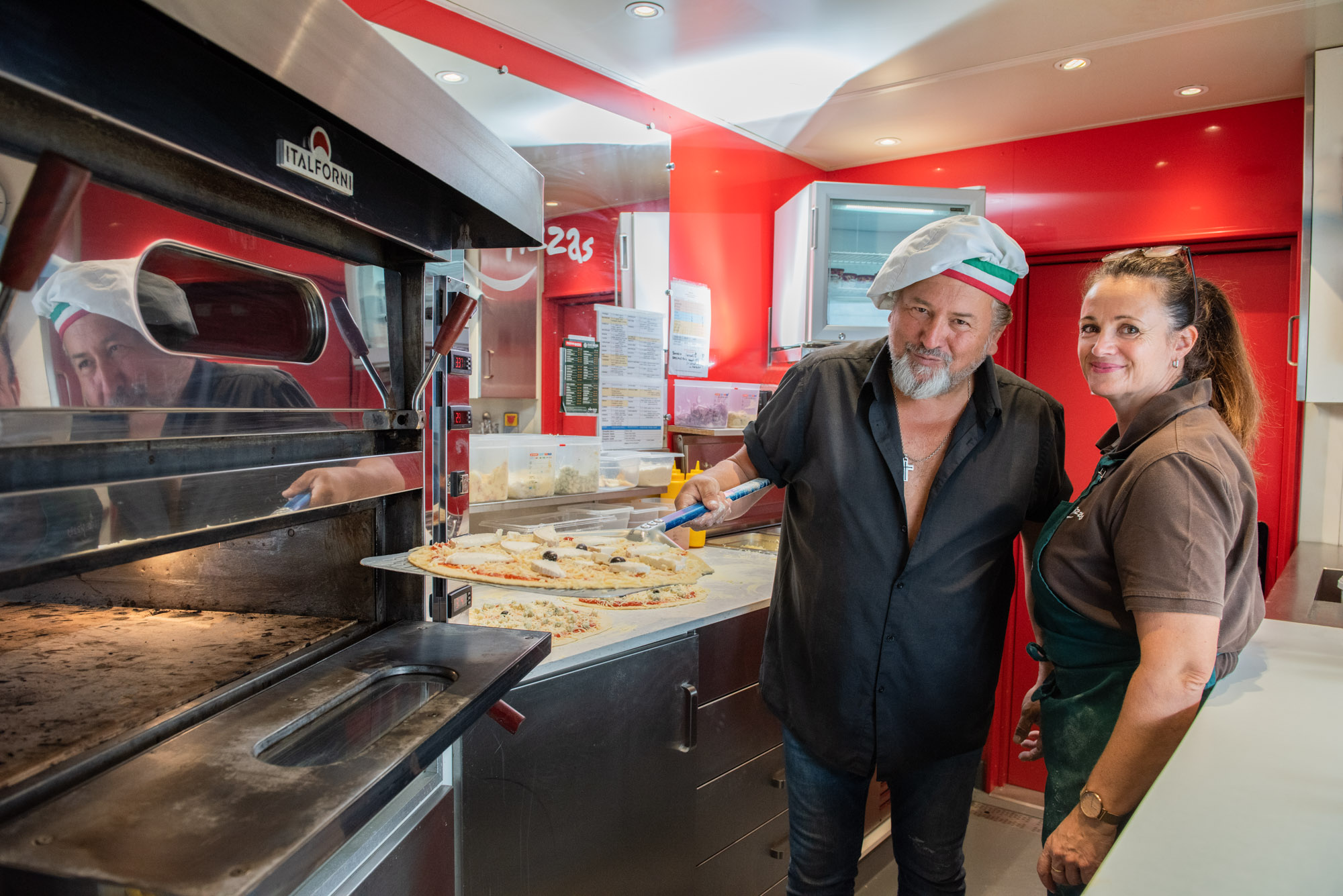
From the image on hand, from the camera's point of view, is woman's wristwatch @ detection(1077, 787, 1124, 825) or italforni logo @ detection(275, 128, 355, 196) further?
woman's wristwatch @ detection(1077, 787, 1124, 825)

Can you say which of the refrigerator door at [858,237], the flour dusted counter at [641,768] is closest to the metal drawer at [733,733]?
the flour dusted counter at [641,768]

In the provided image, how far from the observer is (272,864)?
0.55 metres

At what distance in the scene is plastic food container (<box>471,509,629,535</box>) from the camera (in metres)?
2.33

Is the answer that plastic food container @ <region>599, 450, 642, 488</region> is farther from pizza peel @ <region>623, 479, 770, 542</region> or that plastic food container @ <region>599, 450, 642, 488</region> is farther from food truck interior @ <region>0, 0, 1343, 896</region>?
pizza peel @ <region>623, 479, 770, 542</region>

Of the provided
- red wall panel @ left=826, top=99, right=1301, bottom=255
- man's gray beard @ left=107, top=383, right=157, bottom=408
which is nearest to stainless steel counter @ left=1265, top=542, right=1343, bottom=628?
red wall panel @ left=826, top=99, right=1301, bottom=255

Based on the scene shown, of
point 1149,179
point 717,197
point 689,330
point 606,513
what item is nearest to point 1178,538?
point 606,513

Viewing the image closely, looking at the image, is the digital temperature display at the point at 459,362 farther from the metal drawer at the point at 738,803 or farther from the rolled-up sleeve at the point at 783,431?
the metal drawer at the point at 738,803

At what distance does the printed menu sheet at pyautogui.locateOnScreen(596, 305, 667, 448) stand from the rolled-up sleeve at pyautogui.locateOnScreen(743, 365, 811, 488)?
1.29 m

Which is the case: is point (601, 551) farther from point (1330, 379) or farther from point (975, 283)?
point (1330, 379)

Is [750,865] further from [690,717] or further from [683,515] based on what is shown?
[683,515]

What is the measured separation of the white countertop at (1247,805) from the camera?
785 mm

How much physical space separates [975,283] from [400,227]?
1.15 meters

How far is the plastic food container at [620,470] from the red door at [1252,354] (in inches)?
72.6

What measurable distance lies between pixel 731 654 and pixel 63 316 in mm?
1781
